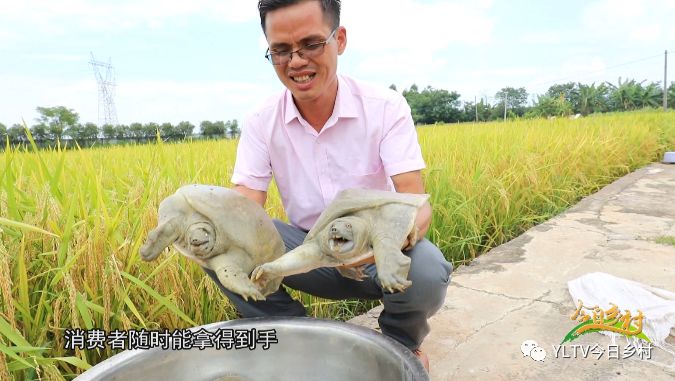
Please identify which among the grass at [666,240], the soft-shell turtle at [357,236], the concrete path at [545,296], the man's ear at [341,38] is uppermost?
the man's ear at [341,38]

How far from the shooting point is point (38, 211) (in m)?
1.39

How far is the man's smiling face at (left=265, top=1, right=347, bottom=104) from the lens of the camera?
1.18 metres

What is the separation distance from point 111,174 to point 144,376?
1706mm

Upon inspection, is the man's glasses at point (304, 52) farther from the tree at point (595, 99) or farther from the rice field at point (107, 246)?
the tree at point (595, 99)

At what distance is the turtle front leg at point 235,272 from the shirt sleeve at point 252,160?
0.60 meters

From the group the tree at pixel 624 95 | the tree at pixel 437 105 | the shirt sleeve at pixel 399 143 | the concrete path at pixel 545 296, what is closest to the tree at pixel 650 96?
the tree at pixel 624 95

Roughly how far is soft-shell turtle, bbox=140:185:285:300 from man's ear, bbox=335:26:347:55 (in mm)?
569

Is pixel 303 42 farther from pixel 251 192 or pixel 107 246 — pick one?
pixel 107 246

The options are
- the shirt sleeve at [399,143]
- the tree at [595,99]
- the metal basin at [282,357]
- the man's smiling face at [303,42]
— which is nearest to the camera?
the metal basin at [282,357]

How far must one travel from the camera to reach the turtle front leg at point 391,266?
0.85 m

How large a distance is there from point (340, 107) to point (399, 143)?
8.3 inches

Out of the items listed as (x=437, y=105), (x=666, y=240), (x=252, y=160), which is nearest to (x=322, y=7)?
(x=252, y=160)

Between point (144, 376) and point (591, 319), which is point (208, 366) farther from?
point (591, 319)

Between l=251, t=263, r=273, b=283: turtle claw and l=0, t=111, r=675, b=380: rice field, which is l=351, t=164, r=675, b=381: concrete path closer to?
l=0, t=111, r=675, b=380: rice field
